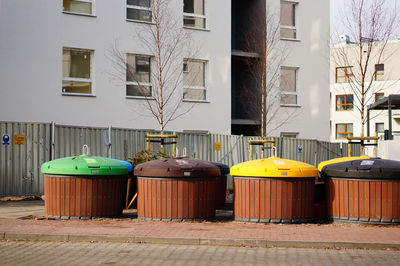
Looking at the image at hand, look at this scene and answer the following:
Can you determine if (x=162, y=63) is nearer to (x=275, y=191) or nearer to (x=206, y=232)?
(x=275, y=191)

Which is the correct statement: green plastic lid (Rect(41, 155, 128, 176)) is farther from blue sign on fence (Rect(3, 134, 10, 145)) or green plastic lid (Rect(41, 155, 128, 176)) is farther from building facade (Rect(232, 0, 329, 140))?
building facade (Rect(232, 0, 329, 140))

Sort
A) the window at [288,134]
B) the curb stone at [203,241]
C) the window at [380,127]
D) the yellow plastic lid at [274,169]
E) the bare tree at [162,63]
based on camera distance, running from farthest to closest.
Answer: the window at [380,127] < the window at [288,134] < the bare tree at [162,63] < the yellow plastic lid at [274,169] < the curb stone at [203,241]

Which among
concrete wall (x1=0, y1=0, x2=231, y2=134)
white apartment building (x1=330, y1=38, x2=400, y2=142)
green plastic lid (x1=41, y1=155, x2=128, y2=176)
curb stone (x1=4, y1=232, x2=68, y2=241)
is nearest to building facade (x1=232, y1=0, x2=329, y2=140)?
concrete wall (x1=0, y1=0, x2=231, y2=134)

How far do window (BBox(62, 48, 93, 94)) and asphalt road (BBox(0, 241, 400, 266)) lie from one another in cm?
1502

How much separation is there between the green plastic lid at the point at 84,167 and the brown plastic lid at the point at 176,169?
54cm

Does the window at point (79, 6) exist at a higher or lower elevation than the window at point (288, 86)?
higher

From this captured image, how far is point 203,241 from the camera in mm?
10594

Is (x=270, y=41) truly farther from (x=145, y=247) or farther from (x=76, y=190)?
(x=145, y=247)

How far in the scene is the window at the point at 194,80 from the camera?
1094 inches

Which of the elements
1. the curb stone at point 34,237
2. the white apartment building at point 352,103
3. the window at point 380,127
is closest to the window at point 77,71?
the curb stone at point 34,237

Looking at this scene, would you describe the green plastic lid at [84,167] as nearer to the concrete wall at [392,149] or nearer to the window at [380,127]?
the concrete wall at [392,149]

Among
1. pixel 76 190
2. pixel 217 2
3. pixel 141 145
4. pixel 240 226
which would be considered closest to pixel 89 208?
pixel 76 190

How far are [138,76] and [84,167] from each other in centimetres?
1380

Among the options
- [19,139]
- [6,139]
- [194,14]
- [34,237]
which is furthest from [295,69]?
[34,237]
